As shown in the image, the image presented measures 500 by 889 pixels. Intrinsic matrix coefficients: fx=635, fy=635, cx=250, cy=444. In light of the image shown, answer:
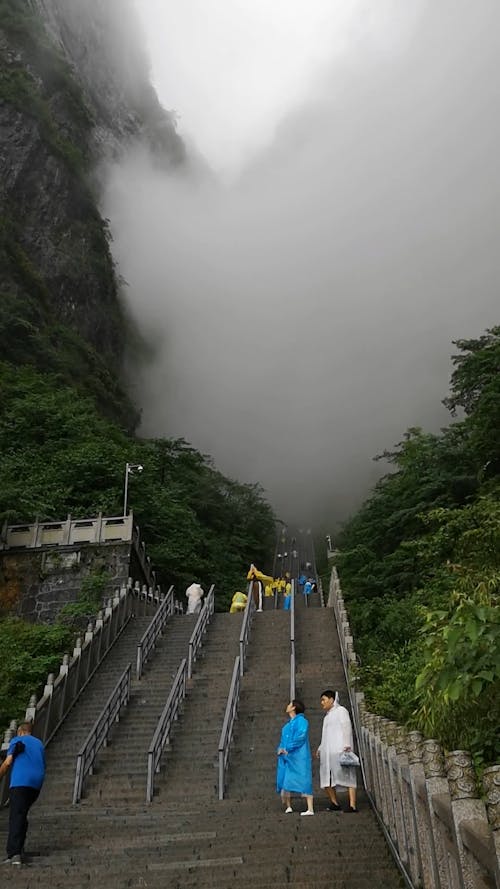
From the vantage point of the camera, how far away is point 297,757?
6.77 metres

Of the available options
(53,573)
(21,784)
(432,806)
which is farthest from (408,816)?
(53,573)

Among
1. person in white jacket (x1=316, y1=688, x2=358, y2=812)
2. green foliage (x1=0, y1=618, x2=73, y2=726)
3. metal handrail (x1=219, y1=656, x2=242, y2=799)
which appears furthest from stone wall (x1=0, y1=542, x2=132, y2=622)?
person in white jacket (x1=316, y1=688, x2=358, y2=812)

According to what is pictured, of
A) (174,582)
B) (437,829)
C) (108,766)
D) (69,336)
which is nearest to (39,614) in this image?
(174,582)

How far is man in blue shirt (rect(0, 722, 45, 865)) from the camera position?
5.65m

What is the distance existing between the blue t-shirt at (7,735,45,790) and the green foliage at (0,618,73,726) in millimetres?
5198

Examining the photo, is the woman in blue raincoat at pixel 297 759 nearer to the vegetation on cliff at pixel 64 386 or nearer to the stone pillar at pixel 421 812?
the stone pillar at pixel 421 812

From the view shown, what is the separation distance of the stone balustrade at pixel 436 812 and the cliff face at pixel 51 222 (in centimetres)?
3404

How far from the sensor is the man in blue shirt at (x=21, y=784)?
5.65 meters

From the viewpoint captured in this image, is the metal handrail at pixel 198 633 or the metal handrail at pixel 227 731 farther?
the metal handrail at pixel 198 633

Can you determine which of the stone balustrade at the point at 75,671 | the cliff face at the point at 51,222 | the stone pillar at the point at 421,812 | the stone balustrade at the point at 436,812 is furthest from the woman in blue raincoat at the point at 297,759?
the cliff face at the point at 51,222

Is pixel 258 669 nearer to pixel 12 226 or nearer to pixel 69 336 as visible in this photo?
pixel 69 336

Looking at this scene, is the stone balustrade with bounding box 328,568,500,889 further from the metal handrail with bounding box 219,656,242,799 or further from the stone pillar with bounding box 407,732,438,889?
the metal handrail with bounding box 219,656,242,799

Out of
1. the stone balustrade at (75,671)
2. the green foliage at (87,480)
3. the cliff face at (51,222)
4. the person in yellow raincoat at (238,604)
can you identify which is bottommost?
the stone balustrade at (75,671)

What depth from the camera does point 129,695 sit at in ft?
38.6
